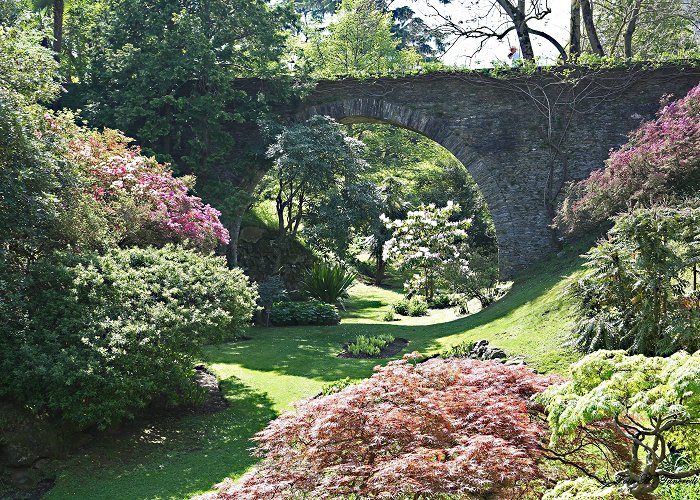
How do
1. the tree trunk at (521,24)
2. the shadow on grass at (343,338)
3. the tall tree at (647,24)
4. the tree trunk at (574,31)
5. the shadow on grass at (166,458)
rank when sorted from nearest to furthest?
the shadow on grass at (166,458), the shadow on grass at (343,338), the tree trunk at (521,24), the tree trunk at (574,31), the tall tree at (647,24)

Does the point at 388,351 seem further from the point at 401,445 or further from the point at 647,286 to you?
the point at 401,445

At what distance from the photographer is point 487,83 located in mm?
14352

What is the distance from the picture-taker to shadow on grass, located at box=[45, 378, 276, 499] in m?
5.31

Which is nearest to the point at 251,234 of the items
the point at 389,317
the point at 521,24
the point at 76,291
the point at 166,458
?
the point at 389,317

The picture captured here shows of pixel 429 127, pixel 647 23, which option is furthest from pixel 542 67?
pixel 647 23

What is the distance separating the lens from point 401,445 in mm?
3561

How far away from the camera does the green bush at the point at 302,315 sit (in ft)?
43.9

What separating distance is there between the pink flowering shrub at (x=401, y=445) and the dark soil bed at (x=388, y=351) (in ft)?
19.4

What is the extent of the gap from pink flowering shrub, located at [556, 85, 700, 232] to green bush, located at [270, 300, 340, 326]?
5.40m

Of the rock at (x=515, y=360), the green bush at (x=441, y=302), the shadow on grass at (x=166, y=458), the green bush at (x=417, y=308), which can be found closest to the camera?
the shadow on grass at (x=166, y=458)

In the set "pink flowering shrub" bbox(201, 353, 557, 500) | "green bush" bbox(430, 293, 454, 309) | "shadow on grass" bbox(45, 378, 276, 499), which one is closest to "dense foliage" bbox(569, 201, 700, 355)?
"pink flowering shrub" bbox(201, 353, 557, 500)

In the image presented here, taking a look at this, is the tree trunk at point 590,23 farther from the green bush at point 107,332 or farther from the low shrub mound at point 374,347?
the green bush at point 107,332

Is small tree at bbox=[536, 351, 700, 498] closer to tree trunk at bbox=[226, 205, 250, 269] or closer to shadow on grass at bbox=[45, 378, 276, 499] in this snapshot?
shadow on grass at bbox=[45, 378, 276, 499]

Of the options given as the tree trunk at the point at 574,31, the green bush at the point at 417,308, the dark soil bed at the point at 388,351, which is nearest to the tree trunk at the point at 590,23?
the tree trunk at the point at 574,31
